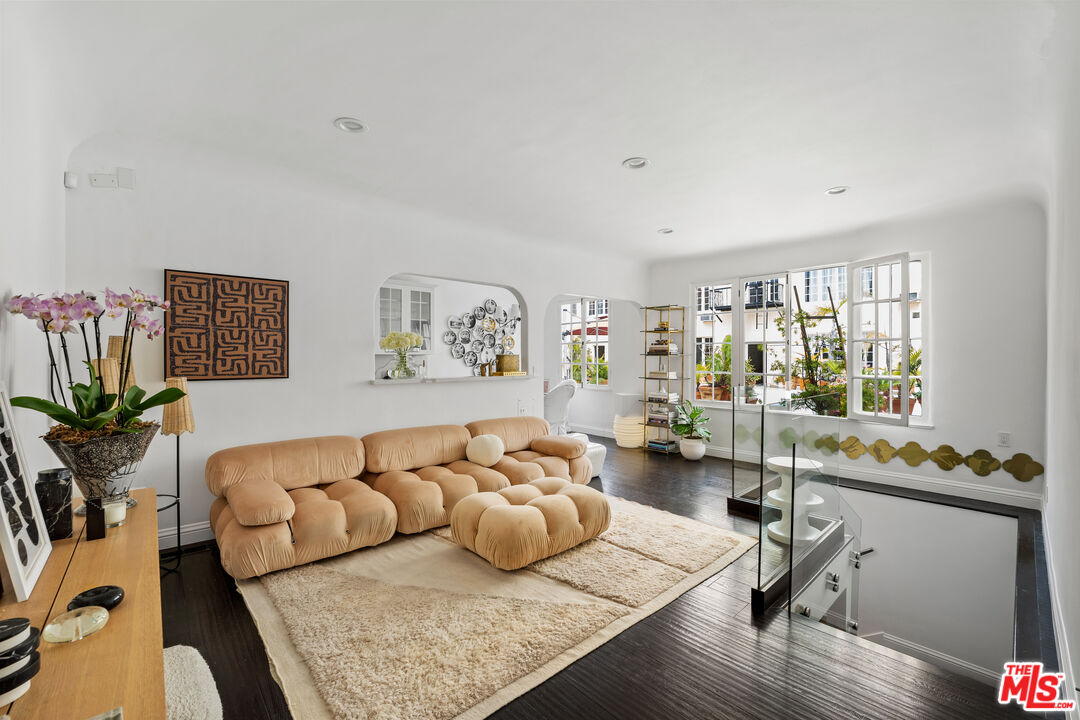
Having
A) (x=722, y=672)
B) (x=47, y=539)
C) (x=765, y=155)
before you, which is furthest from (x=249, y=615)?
(x=765, y=155)

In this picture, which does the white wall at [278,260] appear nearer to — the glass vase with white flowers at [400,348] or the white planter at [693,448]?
the glass vase with white flowers at [400,348]

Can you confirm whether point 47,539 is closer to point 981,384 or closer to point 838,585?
point 838,585

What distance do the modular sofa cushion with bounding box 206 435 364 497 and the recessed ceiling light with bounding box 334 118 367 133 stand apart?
2.17 metres

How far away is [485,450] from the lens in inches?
167

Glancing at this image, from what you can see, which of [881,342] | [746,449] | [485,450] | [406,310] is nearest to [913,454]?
[881,342]

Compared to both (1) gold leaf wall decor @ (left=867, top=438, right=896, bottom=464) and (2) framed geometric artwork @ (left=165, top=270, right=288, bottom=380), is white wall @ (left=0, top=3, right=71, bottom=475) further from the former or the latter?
(1) gold leaf wall decor @ (left=867, top=438, right=896, bottom=464)

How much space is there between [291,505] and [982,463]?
18.2 feet

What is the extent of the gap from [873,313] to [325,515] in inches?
200

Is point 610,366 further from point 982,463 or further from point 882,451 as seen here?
point 982,463

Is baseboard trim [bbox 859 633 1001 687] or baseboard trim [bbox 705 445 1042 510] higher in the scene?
baseboard trim [bbox 705 445 1042 510]

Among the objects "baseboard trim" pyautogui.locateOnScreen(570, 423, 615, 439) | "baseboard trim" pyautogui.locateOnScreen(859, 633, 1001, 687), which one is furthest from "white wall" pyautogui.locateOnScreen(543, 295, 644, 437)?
"baseboard trim" pyautogui.locateOnScreen(859, 633, 1001, 687)

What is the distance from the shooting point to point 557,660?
2160mm

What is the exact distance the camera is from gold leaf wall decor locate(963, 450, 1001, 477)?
A: 14.3 ft

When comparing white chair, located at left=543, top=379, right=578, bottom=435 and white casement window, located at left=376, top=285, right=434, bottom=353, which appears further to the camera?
white casement window, located at left=376, top=285, right=434, bottom=353
